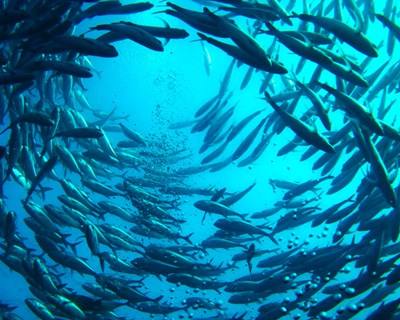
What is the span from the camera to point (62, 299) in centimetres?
637

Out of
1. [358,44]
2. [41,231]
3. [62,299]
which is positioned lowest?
[62,299]

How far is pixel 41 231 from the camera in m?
6.73

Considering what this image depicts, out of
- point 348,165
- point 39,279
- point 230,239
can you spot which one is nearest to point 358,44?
point 348,165

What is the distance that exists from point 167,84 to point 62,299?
8.45 m

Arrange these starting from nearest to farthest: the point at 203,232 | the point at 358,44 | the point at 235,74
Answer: the point at 358,44, the point at 235,74, the point at 203,232

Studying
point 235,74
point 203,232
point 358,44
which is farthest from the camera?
point 203,232

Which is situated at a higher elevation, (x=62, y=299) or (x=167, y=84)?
(x=167, y=84)

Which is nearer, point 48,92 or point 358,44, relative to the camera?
point 358,44

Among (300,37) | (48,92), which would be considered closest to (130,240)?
(48,92)

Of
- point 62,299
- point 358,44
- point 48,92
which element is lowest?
point 62,299

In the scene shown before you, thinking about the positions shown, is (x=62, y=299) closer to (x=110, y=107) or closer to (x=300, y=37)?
(x=300, y=37)

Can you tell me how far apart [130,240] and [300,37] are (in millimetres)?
4789

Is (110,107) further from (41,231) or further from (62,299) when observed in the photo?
(62,299)

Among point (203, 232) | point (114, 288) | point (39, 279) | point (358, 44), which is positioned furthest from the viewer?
point (203, 232)
